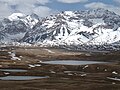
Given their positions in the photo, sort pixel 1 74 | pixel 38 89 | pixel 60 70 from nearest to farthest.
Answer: pixel 38 89 < pixel 1 74 < pixel 60 70

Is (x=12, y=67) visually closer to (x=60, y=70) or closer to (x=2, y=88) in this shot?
(x=60, y=70)

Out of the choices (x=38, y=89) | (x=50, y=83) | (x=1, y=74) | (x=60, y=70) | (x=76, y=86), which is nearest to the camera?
(x=38, y=89)

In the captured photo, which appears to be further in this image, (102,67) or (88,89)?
(102,67)

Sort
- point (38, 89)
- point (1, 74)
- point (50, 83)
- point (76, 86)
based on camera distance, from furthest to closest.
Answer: point (1, 74) → point (50, 83) → point (76, 86) → point (38, 89)

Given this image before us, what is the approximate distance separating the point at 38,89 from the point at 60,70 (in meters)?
82.3

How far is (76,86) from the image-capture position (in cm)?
12269

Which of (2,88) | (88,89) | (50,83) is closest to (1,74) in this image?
(50,83)

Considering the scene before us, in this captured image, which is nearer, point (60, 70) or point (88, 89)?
point (88, 89)

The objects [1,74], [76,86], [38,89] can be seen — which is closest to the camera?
[38,89]

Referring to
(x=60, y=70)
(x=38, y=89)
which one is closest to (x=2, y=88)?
(x=38, y=89)

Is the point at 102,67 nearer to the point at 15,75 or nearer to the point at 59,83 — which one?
the point at 15,75

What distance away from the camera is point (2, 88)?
11400 centimetres

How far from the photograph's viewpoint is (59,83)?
13150 centimetres

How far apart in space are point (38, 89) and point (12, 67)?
88427 mm
